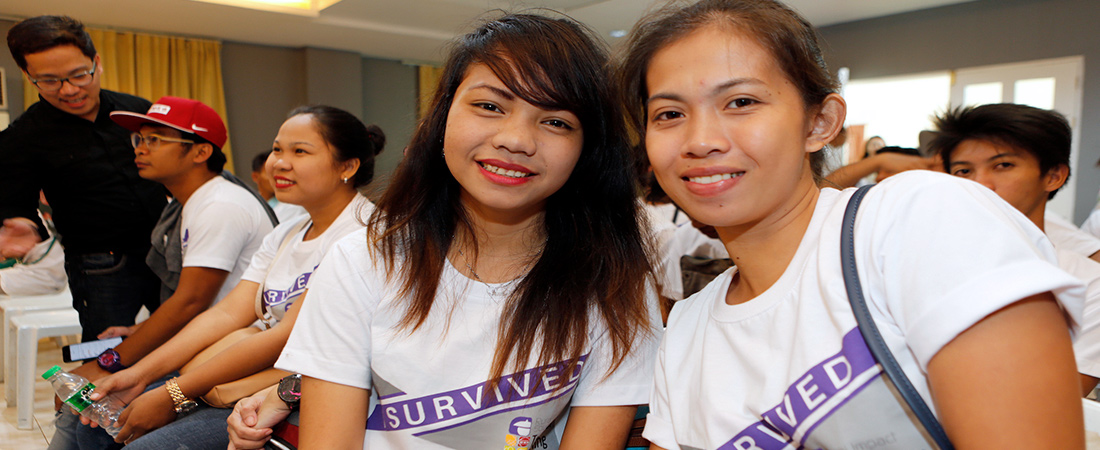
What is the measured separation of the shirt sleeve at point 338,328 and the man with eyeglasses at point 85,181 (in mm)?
1998

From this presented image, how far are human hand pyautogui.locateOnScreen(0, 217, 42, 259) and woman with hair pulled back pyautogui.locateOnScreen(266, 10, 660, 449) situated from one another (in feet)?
6.23

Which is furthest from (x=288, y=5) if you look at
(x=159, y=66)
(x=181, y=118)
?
(x=181, y=118)

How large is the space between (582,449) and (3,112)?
8.29 meters

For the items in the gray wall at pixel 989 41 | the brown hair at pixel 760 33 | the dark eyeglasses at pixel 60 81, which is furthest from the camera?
the gray wall at pixel 989 41

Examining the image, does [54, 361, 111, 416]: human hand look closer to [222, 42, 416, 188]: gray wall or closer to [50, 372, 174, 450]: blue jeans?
[50, 372, 174, 450]: blue jeans

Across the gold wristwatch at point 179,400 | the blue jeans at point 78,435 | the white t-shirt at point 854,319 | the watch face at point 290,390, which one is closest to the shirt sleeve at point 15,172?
the blue jeans at point 78,435

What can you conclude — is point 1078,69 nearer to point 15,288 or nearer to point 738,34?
point 738,34

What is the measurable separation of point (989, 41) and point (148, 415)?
7222 mm

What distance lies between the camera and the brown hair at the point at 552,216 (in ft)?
3.82

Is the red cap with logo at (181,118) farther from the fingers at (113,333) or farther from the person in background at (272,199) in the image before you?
the person in background at (272,199)

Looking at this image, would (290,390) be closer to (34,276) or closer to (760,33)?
(760,33)

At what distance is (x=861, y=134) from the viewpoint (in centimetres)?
733

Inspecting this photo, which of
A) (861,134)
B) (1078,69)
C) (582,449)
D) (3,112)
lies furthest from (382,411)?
(3,112)

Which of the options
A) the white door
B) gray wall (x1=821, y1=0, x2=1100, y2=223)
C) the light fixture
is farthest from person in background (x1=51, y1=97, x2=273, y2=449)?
the white door
